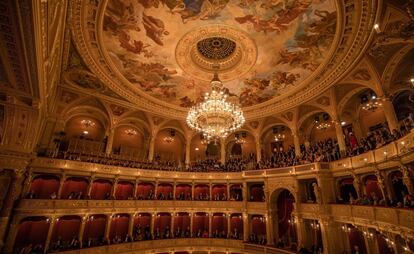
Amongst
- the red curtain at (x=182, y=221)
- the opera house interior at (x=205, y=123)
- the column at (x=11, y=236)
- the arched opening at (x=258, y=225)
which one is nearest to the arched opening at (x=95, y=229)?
the opera house interior at (x=205, y=123)

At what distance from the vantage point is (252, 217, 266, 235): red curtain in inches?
701

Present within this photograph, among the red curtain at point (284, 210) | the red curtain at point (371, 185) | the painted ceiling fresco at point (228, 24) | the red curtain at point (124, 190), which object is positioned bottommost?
the red curtain at point (284, 210)

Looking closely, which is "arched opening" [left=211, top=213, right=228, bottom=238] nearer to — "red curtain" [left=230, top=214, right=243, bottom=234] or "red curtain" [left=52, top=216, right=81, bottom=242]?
"red curtain" [left=230, top=214, right=243, bottom=234]

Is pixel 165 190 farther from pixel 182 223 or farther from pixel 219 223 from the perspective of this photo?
pixel 219 223

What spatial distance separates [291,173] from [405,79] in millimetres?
8751

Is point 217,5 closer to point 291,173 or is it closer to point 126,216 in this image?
point 291,173

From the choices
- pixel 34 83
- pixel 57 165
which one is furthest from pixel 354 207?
pixel 57 165

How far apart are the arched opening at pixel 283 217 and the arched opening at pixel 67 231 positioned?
13712 mm

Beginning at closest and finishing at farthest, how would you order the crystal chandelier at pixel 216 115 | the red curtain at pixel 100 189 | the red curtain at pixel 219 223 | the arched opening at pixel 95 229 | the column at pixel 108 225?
the crystal chandelier at pixel 216 115 < the column at pixel 108 225 < the arched opening at pixel 95 229 < the red curtain at pixel 100 189 < the red curtain at pixel 219 223

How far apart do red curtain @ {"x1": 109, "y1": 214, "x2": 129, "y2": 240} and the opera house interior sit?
8.1 inches

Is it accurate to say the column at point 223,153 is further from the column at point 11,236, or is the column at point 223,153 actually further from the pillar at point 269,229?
the column at point 11,236

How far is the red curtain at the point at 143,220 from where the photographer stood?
17.0m

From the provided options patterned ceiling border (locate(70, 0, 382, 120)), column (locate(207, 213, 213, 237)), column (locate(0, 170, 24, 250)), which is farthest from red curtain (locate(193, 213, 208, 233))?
column (locate(0, 170, 24, 250))

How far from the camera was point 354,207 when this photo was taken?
11.2 metres
